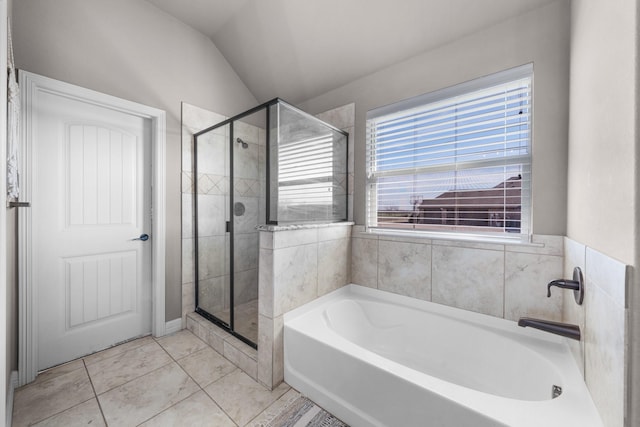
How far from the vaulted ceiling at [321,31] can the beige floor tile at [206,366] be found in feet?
8.06

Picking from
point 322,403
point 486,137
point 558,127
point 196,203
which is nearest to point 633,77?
point 558,127

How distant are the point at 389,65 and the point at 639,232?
189cm

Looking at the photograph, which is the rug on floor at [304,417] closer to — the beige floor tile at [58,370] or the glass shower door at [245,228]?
the glass shower door at [245,228]

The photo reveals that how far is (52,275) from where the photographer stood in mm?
1714

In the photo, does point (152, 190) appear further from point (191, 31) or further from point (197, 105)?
point (191, 31)

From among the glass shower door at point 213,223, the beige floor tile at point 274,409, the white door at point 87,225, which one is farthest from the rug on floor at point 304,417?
the white door at point 87,225

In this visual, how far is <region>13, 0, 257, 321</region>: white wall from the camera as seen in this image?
161cm

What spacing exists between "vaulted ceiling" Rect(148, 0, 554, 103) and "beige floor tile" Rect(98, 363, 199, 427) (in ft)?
8.46

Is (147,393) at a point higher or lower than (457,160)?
lower

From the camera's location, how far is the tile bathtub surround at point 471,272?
143cm

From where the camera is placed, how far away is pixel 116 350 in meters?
1.93

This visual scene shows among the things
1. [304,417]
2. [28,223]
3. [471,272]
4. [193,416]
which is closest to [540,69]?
[471,272]

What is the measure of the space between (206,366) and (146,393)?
356 millimetres

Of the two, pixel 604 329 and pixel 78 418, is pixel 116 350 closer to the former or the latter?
pixel 78 418
